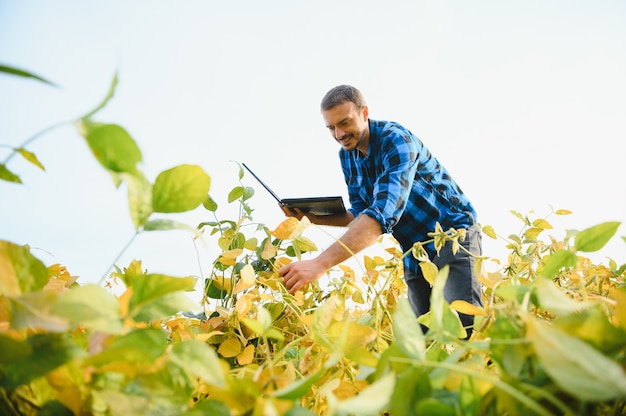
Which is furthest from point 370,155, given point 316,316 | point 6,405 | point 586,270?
point 6,405

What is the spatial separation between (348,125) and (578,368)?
175 cm

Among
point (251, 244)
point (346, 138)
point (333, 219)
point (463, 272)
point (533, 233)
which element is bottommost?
point (463, 272)

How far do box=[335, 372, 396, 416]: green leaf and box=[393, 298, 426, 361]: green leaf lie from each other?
37mm

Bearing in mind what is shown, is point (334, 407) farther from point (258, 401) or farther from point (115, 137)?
point (115, 137)

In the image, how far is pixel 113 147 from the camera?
18cm

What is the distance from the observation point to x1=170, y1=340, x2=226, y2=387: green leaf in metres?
0.18

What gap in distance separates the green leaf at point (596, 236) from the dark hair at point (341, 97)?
166cm

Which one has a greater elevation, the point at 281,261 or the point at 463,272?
the point at 281,261

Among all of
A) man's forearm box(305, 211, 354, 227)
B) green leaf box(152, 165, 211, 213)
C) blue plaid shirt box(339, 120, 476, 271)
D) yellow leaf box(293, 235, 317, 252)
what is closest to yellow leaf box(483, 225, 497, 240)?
yellow leaf box(293, 235, 317, 252)

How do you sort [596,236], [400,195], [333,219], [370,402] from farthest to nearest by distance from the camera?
[333,219] < [400,195] < [596,236] < [370,402]

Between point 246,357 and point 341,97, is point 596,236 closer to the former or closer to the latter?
point 246,357

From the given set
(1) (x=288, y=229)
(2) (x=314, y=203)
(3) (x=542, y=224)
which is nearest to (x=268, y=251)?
(1) (x=288, y=229)

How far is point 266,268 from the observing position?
646 millimetres

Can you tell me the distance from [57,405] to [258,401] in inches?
3.8
